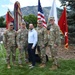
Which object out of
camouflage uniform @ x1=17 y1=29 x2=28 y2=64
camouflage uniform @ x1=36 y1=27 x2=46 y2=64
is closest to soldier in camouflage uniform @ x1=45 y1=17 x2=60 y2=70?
camouflage uniform @ x1=36 y1=27 x2=46 y2=64

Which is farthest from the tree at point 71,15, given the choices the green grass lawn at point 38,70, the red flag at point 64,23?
the green grass lawn at point 38,70

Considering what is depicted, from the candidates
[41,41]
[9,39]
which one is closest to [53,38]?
[41,41]

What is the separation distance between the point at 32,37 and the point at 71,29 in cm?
968

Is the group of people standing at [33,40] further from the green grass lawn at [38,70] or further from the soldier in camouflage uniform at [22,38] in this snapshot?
the green grass lawn at [38,70]

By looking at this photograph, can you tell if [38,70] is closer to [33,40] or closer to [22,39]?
[33,40]

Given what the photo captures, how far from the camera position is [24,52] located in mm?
12812

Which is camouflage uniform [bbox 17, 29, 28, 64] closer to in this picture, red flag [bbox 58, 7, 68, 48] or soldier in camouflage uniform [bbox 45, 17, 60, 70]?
soldier in camouflage uniform [bbox 45, 17, 60, 70]

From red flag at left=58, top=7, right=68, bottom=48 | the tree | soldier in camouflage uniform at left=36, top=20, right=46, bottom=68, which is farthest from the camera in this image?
the tree

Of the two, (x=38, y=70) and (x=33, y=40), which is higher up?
(x=33, y=40)

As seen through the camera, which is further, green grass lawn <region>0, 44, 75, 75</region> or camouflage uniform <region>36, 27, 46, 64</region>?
camouflage uniform <region>36, 27, 46, 64</region>

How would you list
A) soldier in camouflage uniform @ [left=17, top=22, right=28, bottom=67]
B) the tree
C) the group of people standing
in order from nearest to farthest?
1. the group of people standing
2. soldier in camouflage uniform @ [left=17, top=22, right=28, bottom=67]
3. the tree

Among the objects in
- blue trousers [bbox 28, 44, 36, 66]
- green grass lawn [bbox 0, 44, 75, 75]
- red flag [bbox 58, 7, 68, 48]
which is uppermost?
red flag [bbox 58, 7, 68, 48]

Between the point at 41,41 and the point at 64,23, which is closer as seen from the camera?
the point at 41,41

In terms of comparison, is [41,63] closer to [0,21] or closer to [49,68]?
[49,68]
